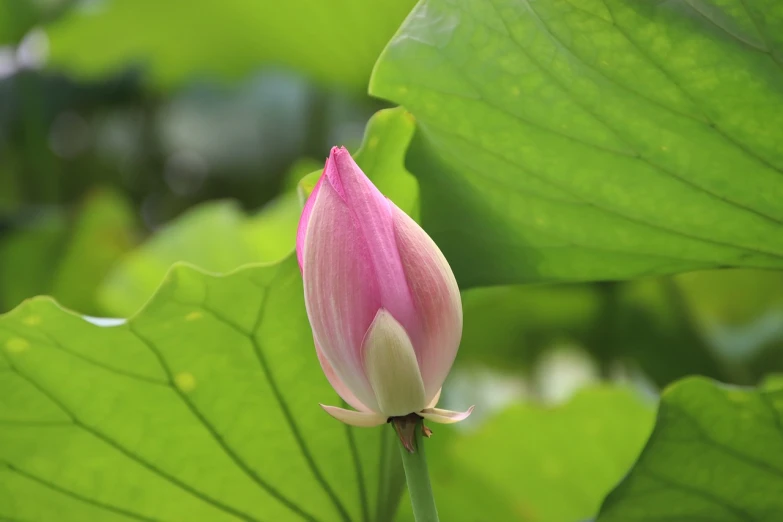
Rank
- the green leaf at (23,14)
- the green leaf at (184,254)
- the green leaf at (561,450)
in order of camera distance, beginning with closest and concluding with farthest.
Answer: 1. the green leaf at (561,450)
2. the green leaf at (184,254)
3. the green leaf at (23,14)

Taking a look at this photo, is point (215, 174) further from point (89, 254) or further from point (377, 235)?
point (377, 235)

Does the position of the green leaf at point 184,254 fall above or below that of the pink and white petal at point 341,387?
below

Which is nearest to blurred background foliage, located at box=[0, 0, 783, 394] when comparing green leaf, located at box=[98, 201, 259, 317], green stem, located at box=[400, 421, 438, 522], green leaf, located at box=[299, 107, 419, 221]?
green leaf, located at box=[98, 201, 259, 317]

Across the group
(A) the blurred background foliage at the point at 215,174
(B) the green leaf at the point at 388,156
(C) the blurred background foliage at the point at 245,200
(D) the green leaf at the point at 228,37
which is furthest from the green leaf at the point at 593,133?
(D) the green leaf at the point at 228,37

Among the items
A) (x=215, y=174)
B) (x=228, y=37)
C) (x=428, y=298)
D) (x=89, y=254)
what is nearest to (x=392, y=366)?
(x=428, y=298)

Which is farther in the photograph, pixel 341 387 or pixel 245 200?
pixel 245 200

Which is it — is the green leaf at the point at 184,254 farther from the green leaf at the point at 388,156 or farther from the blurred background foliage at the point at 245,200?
the green leaf at the point at 388,156

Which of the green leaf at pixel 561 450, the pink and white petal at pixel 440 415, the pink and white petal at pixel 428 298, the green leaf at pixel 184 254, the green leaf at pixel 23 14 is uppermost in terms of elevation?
the green leaf at pixel 23 14

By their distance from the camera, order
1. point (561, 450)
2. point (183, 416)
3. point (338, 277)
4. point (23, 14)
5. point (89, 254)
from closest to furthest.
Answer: point (338, 277) < point (183, 416) < point (561, 450) < point (89, 254) < point (23, 14)
